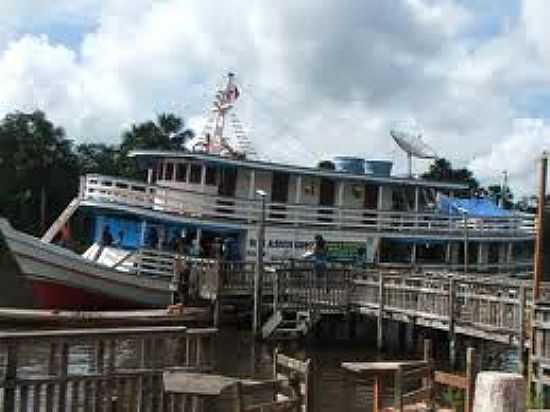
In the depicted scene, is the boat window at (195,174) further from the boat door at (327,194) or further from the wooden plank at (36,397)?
the wooden plank at (36,397)

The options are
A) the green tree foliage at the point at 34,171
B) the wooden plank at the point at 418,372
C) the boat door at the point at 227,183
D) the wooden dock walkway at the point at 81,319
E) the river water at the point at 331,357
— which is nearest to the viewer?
the wooden plank at the point at 418,372

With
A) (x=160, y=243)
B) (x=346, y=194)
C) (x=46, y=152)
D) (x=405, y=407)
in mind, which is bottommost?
(x=405, y=407)

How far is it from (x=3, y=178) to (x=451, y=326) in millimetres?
50269

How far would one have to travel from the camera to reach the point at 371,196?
3916 cm

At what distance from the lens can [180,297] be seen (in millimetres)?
31594

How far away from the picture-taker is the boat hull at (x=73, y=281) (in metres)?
31.6

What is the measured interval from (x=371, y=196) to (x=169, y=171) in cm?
816

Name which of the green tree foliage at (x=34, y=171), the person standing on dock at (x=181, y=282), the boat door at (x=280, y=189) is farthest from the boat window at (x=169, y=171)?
the green tree foliage at (x=34, y=171)

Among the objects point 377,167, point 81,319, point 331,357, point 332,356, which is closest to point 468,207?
point 377,167

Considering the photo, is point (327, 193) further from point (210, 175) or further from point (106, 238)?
point (106, 238)

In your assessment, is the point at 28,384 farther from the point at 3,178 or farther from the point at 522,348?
the point at 3,178

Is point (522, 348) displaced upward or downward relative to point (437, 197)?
downward

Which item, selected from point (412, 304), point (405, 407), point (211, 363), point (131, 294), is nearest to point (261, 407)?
point (211, 363)

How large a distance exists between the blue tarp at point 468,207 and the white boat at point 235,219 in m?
0.32
